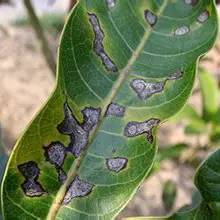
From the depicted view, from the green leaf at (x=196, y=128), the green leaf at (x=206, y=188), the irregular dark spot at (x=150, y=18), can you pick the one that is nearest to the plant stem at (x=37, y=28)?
the irregular dark spot at (x=150, y=18)

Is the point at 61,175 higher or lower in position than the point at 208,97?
higher

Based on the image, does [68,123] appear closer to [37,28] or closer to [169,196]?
[37,28]

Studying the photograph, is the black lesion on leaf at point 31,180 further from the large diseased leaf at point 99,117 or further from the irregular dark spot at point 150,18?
the irregular dark spot at point 150,18

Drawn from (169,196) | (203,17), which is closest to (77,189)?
(203,17)

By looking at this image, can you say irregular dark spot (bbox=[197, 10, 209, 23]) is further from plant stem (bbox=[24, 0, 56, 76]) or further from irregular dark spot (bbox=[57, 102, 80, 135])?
plant stem (bbox=[24, 0, 56, 76])

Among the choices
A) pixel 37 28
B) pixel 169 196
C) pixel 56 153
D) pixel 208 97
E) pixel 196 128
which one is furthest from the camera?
pixel 208 97

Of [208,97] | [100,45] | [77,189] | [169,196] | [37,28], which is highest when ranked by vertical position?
[100,45]

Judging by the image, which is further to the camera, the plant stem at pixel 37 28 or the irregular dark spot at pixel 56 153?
the plant stem at pixel 37 28

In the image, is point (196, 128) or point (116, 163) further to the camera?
point (196, 128)
